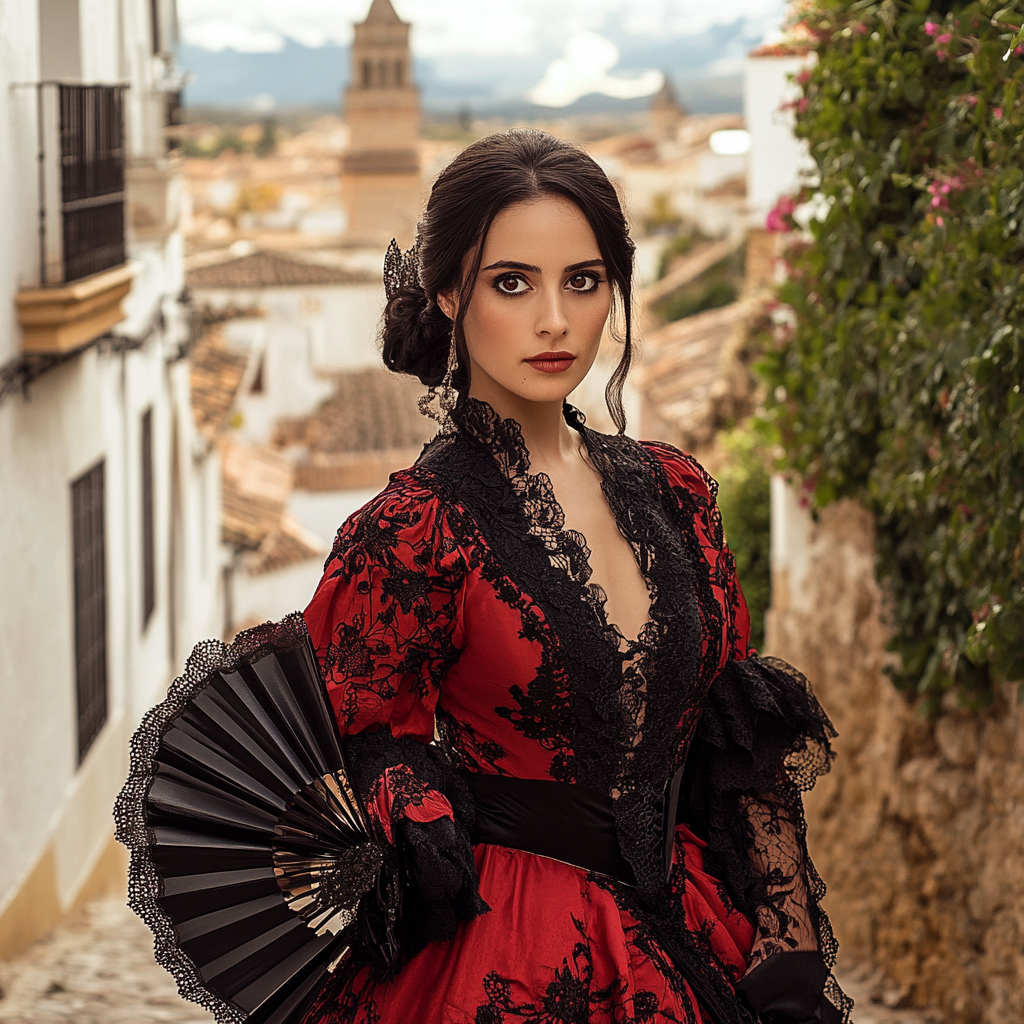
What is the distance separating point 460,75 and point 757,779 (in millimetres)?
137019

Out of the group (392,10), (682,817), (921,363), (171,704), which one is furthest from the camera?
(392,10)

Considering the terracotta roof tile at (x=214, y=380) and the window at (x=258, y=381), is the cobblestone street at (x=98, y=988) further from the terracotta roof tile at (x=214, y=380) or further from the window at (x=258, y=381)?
the window at (x=258, y=381)

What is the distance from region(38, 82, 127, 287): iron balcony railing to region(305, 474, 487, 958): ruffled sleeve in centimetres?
441

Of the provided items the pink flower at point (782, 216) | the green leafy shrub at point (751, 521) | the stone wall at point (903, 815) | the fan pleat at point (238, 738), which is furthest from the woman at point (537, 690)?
the green leafy shrub at point (751, 521)

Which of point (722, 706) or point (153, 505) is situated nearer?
point (722, 706)

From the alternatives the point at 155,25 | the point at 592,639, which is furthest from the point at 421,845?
the point at 155,25

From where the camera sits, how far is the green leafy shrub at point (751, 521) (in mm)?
9922

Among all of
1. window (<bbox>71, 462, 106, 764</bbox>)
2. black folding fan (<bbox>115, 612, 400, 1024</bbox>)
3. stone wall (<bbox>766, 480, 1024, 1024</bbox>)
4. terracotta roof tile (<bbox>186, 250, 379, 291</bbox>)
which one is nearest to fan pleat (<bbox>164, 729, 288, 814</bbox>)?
black folding fan (<bbox>115, 612, 400, 1024</bbox>)

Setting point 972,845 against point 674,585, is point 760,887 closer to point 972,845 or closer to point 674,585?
point 674,585

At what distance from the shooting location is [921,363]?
383cm

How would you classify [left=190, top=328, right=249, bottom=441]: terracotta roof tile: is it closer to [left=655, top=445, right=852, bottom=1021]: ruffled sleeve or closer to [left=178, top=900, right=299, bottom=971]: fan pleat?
[left=655, top=445, right=852, bottom=1021]: ruffled sleeve

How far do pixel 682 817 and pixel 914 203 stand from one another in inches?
107

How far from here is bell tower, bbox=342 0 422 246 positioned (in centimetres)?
5419

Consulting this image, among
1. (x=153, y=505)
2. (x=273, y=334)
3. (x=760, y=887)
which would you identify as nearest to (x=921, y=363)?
(x=760, y=887)
